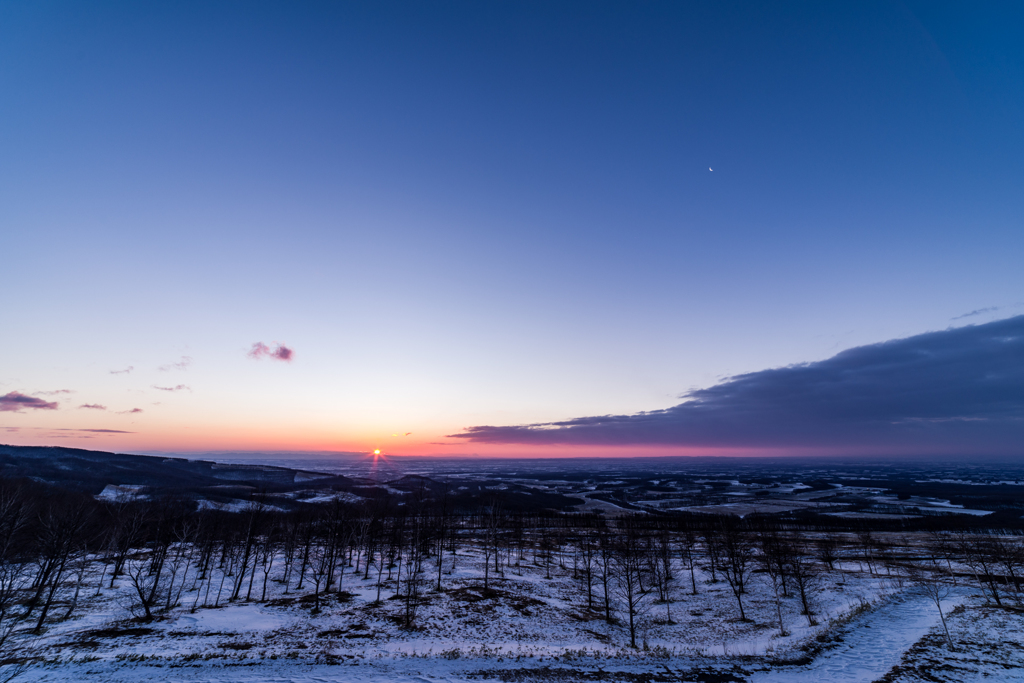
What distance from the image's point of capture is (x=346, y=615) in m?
44.0

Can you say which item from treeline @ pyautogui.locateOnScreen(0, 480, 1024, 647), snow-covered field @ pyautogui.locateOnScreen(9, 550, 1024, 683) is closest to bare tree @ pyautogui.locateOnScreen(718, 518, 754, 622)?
treeline @ pyautogui.locateOnScreen(0, 480, 1024, 647)

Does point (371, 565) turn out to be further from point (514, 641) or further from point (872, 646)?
point (872, 646)

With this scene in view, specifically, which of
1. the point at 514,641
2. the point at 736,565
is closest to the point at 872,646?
the point at 736,565

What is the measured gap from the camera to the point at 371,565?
73.7 meters

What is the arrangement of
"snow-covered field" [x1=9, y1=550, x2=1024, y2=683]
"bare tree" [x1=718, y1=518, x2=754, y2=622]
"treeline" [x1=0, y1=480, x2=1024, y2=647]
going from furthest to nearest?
"bare tree" [x1=718, y1=518, x2=754, y2=622] < "treeline" [x1=0, y1=480, x2=1024, y2=647] < "snow-covered field" [x1=9, y1=550, x2=1024, y2=683]

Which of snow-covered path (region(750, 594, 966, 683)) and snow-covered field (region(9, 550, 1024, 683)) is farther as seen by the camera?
snow-covered path (region(750, 594, 966, 683))

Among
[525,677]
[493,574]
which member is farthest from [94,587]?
[525,677]

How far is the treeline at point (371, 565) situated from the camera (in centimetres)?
4600

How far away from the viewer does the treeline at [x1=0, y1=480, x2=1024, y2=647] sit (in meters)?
46.0

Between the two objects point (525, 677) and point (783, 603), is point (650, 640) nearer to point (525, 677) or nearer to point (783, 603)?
point (525, 677)

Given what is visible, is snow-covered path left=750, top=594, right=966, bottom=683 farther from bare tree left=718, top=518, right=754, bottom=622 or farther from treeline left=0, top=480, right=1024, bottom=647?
bare tree left=718, top=518, right=754, bottom=622

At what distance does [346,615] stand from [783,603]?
55.7m

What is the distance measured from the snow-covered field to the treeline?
82.7 inches

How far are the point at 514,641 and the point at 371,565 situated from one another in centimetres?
4653
